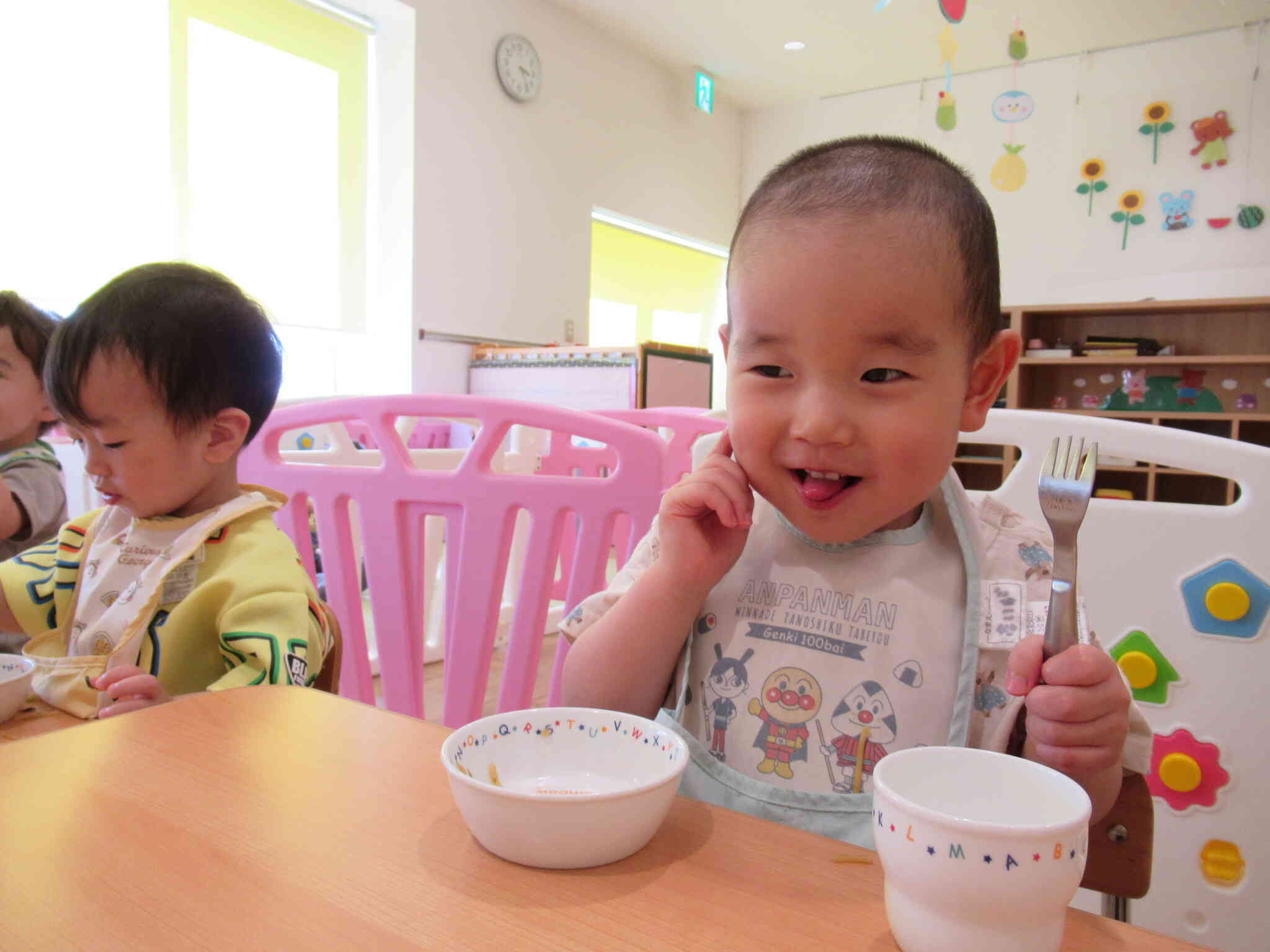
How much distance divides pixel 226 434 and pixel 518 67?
483cm

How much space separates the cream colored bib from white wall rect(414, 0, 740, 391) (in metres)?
3.86

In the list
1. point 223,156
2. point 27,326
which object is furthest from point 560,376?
point 27,326

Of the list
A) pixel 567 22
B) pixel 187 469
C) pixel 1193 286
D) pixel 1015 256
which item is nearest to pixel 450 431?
pixel 567 22

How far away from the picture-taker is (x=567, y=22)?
5672mm

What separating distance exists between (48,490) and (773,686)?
1.23 meters

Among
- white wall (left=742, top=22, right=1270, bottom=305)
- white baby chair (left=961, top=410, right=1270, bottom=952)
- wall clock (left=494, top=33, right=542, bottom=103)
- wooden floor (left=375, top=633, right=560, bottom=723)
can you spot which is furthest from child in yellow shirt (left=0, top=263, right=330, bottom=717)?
white wall (left=742, top=22, right=1270, bottom=305)

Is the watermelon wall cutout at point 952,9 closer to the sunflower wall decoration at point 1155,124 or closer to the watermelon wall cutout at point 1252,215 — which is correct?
the sunflower wall decoration at point 1155,124

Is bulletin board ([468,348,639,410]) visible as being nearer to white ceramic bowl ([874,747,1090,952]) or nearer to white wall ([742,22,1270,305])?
white wall ([742,22,1270,305])

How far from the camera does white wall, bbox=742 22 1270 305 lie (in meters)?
5.66

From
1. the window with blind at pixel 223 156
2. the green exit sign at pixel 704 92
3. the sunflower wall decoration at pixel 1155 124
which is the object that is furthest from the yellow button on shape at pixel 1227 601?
the green exit sign at pixel 704 92

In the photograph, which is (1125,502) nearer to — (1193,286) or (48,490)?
(48,490)

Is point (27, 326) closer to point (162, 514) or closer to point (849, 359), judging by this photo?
point (162, 514)

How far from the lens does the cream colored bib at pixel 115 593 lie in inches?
36.3

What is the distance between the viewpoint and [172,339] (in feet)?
3.38
